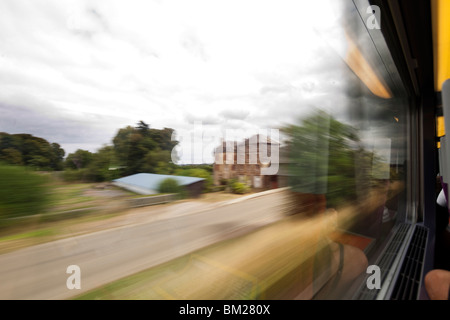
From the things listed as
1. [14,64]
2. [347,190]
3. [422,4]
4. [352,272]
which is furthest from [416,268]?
[14,64]

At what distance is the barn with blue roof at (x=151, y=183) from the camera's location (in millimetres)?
582

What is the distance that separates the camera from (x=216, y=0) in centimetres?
70

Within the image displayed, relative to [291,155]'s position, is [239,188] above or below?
below

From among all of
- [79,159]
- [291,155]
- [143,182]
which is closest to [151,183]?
[143,182]

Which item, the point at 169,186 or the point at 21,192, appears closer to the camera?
the point at 21,192

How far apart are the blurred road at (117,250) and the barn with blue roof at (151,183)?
55 millimetres

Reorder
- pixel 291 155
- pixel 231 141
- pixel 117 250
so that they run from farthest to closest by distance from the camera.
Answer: pixel 291 155 < pixel 231 141 < pixel 117 250

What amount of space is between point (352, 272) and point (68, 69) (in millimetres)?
1628

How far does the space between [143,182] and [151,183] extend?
26 mm

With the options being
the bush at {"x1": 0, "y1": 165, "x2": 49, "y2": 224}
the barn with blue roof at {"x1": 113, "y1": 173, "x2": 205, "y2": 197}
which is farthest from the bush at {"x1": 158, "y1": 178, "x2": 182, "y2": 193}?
the bush at {"x1": 0, "y1": 165, "x2": 49, "y2": 224}

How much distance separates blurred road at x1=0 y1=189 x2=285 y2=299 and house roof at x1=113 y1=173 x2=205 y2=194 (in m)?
0.07

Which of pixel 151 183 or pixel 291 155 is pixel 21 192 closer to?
pixel 151 183

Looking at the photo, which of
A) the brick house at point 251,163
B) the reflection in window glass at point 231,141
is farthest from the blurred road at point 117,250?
the brick house at point 251,163

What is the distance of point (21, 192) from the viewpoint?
1.46 ft
